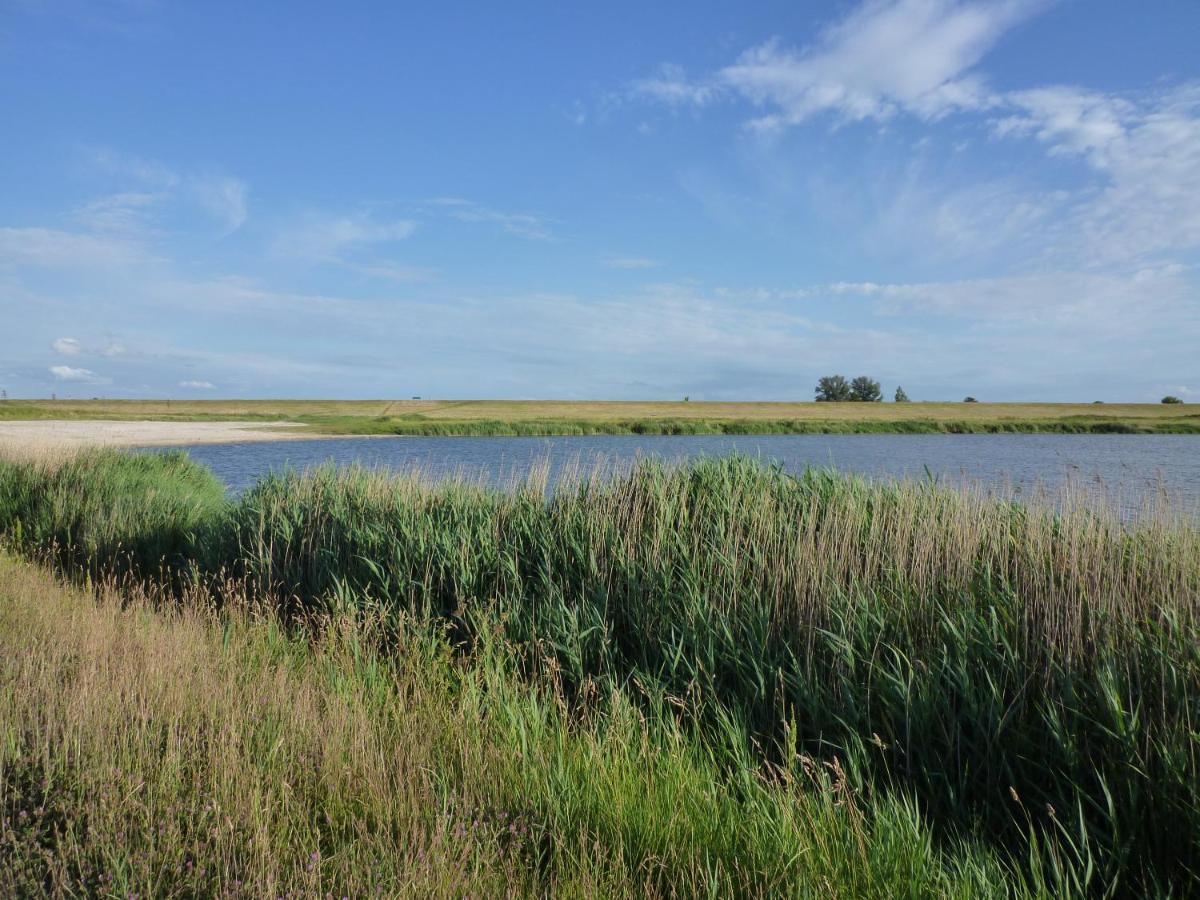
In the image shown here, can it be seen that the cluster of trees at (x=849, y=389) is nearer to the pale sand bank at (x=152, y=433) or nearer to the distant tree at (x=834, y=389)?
the distant tree at (x=834, y=389)

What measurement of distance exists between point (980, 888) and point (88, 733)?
4.23 metres

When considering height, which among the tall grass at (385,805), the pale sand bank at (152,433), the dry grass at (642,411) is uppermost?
the dry grass at (642,411)

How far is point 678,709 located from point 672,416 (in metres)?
78.4

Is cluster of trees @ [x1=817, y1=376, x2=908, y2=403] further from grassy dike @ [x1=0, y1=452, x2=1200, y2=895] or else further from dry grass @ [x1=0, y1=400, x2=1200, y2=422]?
grassy dike @ [x1=0, y1=452, x2=1200, y2=895]

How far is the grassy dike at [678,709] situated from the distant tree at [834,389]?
118 meters

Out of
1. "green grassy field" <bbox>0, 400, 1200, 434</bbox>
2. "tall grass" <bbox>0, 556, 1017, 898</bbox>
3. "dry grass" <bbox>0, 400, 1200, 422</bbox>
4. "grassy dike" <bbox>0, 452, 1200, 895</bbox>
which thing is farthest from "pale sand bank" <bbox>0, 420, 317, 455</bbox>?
"tall grass" <bbox>0, 556, 1017, 898</bbox>

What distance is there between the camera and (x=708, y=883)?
9.41 ft

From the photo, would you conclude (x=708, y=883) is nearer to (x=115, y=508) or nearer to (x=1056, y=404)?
(x=115, y=508)

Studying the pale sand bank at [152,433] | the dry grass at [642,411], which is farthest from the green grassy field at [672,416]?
the pale sand bank at [152,433]

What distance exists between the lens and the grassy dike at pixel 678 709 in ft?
10.4

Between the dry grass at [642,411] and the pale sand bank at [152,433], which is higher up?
the dry grass at [642,411]

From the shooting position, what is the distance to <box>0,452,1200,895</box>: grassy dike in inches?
124

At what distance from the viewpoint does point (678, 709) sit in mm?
5523

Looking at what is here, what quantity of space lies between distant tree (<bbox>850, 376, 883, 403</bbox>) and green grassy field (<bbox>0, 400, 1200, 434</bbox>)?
20.1 meters
